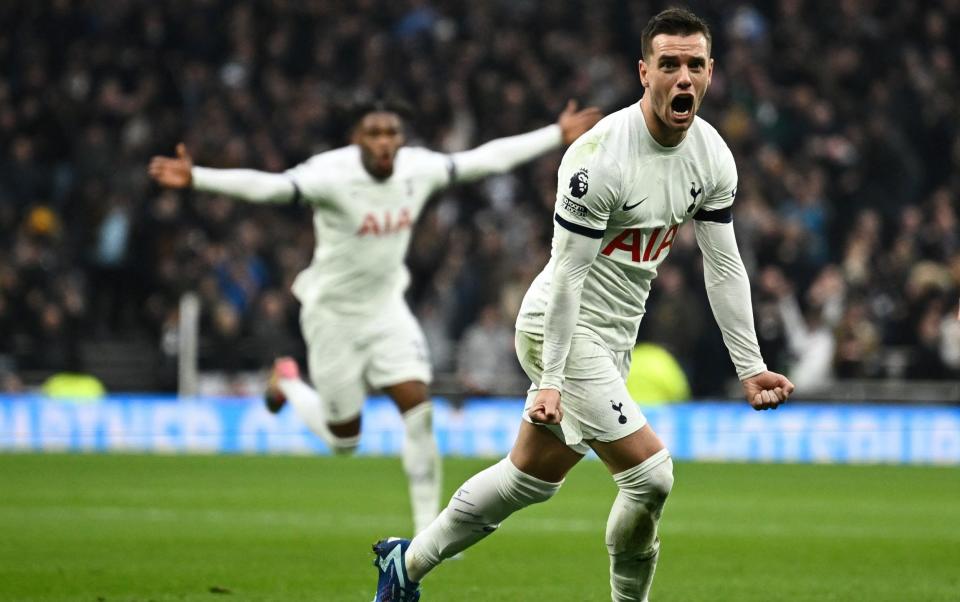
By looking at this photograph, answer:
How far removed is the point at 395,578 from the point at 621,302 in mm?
1504

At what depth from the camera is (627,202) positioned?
21.6 ft

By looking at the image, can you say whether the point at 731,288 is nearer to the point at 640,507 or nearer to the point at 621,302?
the point at 621,302

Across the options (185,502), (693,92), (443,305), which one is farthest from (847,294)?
(693,92)

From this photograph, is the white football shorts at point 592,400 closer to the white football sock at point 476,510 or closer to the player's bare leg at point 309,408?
the white football sock at point 476,510

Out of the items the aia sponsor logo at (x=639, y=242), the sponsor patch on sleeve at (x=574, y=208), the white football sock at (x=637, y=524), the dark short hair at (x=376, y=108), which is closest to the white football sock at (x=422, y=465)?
the dark short hair at (x=376, y=108)

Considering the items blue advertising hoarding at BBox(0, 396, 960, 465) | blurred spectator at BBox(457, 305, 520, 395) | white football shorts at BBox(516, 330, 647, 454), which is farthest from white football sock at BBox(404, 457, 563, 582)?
blurred spectator at BBox(457, 305, 520, 395)

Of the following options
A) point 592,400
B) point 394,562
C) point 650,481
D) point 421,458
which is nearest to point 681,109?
point 592,400

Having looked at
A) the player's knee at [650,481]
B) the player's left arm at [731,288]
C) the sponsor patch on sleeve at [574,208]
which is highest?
the sponsor patch on sleeve at [574,208]

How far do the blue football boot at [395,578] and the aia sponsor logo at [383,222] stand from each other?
3892mm

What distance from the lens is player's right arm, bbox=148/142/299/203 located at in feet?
32.1

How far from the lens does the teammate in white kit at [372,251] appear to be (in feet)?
33.7

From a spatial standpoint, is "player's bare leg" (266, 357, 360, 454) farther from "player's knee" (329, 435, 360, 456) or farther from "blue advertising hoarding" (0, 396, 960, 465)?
"blue advertising hoarding" (0, 396, 960, 465)

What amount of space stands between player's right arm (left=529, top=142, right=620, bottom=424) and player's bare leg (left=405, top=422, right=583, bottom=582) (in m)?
0.37

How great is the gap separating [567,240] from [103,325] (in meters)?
16.9
